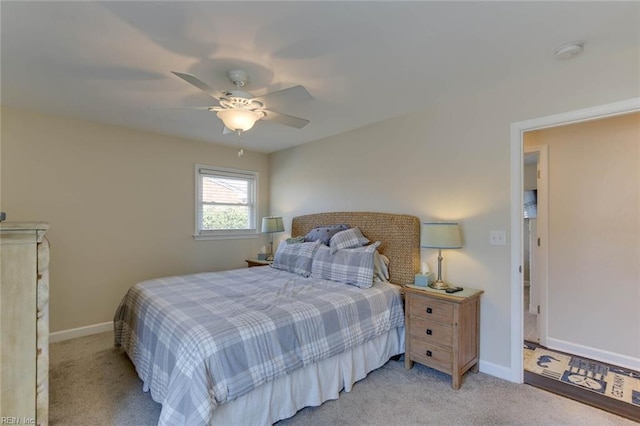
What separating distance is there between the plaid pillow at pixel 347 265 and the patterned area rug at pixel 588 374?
1.69 metres

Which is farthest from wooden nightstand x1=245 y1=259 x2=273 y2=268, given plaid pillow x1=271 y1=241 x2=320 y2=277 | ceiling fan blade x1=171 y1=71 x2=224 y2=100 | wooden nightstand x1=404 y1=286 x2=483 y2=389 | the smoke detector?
the smoke detector

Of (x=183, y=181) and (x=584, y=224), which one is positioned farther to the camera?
(x=183, y=181)

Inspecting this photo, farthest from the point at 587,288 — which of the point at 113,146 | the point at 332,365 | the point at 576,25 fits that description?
the point at 113,146

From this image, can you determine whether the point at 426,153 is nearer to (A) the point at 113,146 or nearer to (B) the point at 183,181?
(B) the point at 183,181

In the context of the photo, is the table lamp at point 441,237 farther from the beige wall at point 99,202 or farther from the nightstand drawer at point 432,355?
the beige wall at point 99,202

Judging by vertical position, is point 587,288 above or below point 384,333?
above

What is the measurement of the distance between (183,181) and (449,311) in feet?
12.2

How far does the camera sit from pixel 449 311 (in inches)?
99.4

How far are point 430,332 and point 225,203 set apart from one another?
Result: 11.4ft

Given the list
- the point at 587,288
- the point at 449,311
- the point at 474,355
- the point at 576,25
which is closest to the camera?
the point at 576,25

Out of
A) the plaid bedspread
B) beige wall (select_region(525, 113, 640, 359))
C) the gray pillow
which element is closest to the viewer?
the plaid bedspread

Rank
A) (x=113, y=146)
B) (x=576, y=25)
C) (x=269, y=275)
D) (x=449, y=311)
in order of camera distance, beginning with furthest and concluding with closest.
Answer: (x=113, y=146)
(x=269, y=275)
(x=449, y=311)
(x=576, y=25)

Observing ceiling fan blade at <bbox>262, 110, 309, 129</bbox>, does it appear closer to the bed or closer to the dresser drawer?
the bed

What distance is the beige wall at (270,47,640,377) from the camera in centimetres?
232
